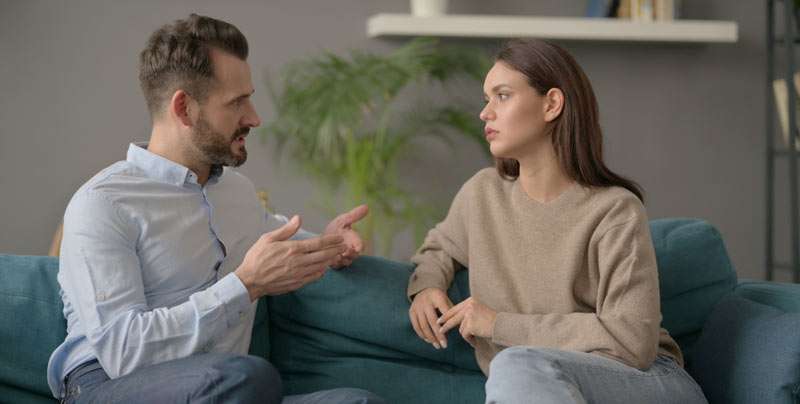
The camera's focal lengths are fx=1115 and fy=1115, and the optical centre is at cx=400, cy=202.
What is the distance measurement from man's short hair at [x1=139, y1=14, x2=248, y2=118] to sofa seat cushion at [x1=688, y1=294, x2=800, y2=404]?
1183 mm

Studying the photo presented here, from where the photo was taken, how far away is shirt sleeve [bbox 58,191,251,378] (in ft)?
6.47

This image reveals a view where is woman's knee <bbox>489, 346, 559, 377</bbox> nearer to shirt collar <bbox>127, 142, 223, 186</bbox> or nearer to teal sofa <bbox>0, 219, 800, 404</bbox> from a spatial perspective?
teal sofa <bbox>0, 219, 800, 404</bbox>

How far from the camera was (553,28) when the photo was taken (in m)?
4.34

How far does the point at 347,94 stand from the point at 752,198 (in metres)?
1.89

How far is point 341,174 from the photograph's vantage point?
4.22 metres

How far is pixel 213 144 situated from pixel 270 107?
2050 mm

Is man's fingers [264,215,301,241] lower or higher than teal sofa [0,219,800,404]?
higher

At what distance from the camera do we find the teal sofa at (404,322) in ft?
7.52

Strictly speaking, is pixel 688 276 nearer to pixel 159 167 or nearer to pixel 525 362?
pixel 525 362

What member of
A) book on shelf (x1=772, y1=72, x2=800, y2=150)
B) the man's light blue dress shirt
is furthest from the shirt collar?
book on shelf (x1=772, y1=72, x2=800, y2=150)

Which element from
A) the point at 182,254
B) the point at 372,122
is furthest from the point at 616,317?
the point at 372,122

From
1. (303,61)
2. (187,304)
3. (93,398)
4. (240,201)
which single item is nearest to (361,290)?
(240,201)

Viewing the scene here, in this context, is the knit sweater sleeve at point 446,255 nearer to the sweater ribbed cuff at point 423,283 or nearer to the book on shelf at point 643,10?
the sweater ribbed cuff at point 423,283

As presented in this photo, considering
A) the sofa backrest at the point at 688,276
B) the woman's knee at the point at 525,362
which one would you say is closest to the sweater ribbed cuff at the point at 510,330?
the woman's knee at the point at 525,362
